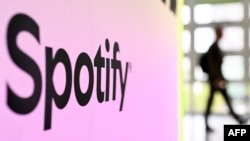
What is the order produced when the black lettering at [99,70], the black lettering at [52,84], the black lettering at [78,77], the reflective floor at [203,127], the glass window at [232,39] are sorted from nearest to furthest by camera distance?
the black lettering at [52,84]
the black lettering at [78,77]
the black lettering at [99,70]
the reflective floor at [203,127]
the glass window at [232,39]

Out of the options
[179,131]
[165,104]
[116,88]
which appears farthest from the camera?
[179,131]

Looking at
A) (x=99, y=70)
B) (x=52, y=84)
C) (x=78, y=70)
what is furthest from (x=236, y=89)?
(x=52, y=84)

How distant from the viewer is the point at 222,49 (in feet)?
12.8

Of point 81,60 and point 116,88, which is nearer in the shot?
point 81,60

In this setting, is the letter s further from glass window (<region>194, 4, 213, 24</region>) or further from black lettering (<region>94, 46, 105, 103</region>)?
glass window (<region>194, 4, 213, 24</region>)

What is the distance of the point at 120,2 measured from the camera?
4.25 feet

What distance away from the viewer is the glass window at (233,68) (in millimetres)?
3852

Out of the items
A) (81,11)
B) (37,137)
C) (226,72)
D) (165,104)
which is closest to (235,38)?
(226,72)

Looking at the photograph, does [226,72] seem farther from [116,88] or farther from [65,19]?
[65,19]

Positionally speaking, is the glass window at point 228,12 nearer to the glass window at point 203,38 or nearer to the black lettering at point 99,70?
the glass window at point 203,38

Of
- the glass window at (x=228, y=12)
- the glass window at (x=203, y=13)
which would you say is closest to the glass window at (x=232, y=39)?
the glass window at (x=228, y=12)

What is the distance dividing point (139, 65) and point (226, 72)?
2553 mm

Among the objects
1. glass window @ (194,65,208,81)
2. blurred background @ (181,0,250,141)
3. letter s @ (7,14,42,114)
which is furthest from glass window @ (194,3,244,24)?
letter s @ (7,14,42,114)

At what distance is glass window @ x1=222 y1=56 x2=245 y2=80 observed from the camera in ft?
12.6
